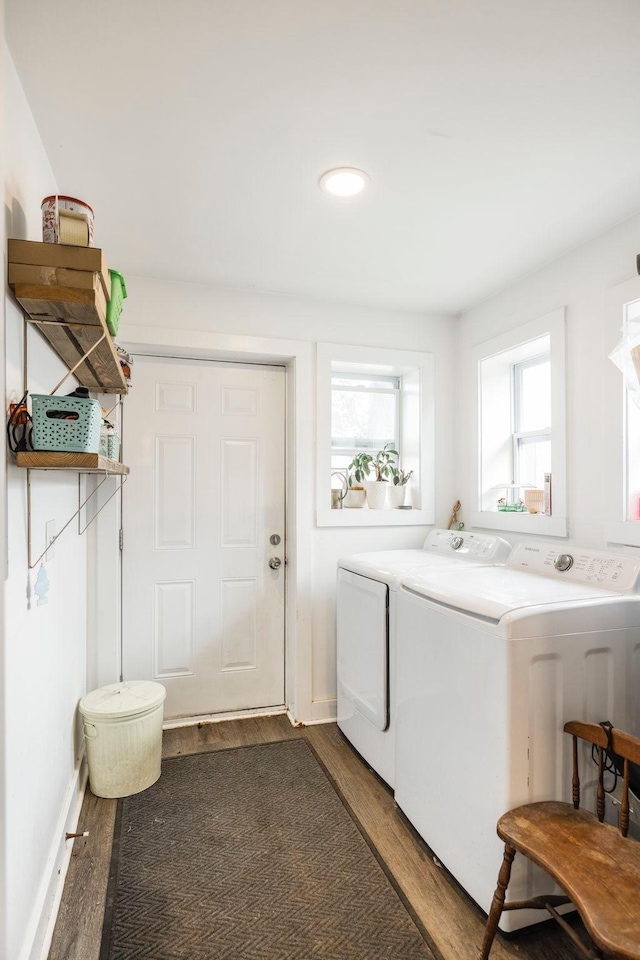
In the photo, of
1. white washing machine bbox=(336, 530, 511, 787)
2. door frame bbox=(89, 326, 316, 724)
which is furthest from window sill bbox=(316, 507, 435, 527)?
white washing machine bbox=(336, 530, 511, 787)

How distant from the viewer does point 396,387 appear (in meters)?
3.27

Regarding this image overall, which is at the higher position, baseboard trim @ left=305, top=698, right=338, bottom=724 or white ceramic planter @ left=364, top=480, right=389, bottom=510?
white ceramic planter @ left=364, top=480, right=389, bottom=510

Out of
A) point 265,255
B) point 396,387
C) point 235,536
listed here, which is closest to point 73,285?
point 265,255

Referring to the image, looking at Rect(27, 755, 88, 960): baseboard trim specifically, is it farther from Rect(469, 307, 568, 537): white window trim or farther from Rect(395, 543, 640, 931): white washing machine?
Rect(469, 307, 568, 537): white window trim

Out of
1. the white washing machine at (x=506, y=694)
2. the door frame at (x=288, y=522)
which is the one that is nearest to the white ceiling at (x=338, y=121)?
the door frame at (x=288, y=522)

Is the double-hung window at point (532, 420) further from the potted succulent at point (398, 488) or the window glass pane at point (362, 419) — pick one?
the window glass pane at point (362, 419)

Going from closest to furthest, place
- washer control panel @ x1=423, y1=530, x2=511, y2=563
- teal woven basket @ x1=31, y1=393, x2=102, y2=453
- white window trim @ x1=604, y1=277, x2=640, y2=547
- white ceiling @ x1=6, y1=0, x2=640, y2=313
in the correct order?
white ceiling @ x1=6, y1=0, x2=640, y2=313 → teal woven basket @ x1=31, y1=393, x2=102, y2=453 → white window trim @ x1=604, y1=277, x2=640, y2=547 → washer control panel @ x1=423, y1=530, x2=511, y2=563

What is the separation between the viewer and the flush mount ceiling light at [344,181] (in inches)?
68.2

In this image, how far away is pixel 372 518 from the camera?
2.97 metres

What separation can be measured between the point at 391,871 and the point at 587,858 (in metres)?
0.77

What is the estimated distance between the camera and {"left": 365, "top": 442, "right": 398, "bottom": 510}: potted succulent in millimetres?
3045

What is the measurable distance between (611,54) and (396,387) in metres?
2.07

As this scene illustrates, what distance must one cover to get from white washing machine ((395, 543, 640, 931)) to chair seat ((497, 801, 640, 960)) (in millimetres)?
91

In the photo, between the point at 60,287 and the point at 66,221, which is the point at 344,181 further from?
the point at 60,287
